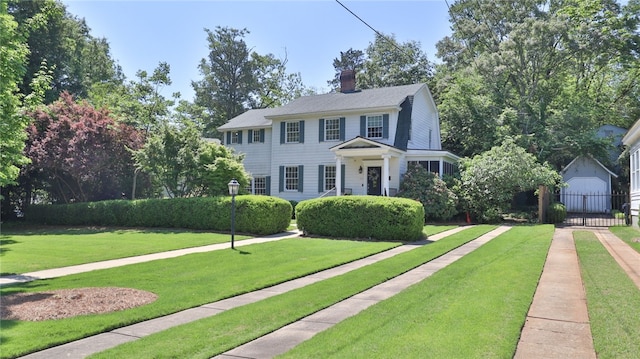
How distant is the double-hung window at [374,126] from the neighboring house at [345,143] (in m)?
0.02

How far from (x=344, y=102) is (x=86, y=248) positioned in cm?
1579

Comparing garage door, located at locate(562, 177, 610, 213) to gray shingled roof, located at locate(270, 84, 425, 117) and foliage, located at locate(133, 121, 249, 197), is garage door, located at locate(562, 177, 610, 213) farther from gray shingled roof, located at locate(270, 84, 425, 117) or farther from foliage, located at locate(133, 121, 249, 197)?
foliage, located at locate(133, 121, 249, 197)

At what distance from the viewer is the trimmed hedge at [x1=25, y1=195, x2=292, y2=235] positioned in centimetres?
1631

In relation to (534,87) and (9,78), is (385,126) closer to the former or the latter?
(534,87)

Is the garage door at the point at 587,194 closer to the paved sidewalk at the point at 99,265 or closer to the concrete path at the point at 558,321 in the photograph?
the concrete path at the point at 558,321

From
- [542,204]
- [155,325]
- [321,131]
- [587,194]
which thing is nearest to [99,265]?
[155,325]

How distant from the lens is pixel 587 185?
27.3m

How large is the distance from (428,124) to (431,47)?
48.9 ft

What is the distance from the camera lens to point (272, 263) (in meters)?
9.82

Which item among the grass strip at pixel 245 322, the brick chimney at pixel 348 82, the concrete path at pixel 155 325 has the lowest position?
the concrete path at pixel 155 325

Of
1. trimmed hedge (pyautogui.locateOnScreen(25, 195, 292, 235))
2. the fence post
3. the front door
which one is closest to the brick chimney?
the front door

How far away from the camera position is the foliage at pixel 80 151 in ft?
69.5

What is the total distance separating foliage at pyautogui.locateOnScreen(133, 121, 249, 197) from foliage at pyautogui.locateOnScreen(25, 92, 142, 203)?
2.26 metres

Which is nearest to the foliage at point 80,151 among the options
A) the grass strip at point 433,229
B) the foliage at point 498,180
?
the grass strip at point 433,229
